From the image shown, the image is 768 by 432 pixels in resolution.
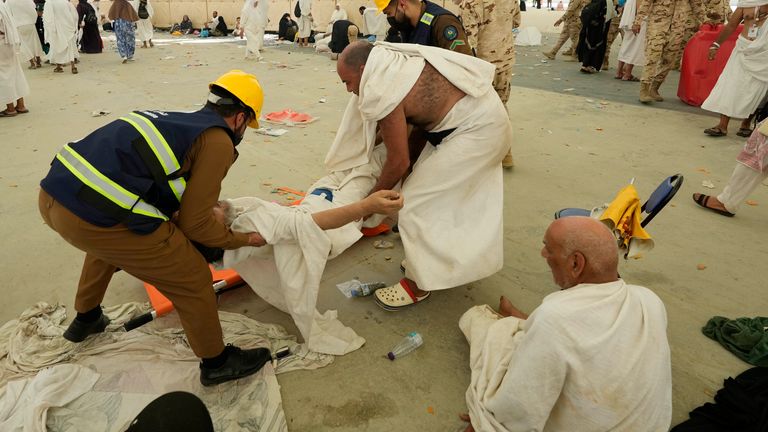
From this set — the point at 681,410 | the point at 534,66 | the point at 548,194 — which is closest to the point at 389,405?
the point at 681,410

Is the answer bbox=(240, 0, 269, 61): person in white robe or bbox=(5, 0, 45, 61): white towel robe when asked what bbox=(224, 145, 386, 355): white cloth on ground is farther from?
bbox=(240, 0, 269, 61): person in white robe

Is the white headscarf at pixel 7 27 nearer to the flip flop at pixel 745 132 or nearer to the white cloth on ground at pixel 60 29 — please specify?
the white cloth on ground at pixel 60 29

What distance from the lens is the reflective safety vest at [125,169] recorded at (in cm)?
164

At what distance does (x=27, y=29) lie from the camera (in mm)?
9281

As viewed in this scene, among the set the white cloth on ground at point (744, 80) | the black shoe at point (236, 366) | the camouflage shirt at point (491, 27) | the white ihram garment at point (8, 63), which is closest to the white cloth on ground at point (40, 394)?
the black shoe at point (236, 366)

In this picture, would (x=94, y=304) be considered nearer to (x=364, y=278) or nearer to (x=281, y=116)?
(x=364, y=278)

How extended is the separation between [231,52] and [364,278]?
12424mm

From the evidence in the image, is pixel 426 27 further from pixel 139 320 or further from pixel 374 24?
pixel 374 24

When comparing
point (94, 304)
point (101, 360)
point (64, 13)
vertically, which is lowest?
point (101, 360)

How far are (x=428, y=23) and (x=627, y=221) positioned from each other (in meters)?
2.13

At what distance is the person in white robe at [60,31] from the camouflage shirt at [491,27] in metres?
8.95

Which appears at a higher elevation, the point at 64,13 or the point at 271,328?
the point at 64,13

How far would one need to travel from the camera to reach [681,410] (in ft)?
6.64

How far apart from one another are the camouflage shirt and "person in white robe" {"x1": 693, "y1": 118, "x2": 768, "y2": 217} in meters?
2.21
